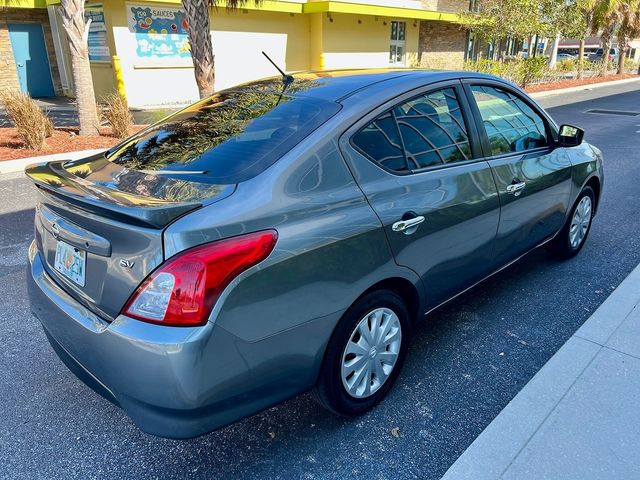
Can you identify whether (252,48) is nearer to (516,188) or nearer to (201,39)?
(201,39)

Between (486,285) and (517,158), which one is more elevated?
(517,158)

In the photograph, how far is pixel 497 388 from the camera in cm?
283

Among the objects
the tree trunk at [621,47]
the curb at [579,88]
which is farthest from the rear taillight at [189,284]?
the tree trunk at [621,47]

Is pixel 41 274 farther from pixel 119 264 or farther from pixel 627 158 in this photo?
pixel 627 158

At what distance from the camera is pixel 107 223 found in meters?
2.00

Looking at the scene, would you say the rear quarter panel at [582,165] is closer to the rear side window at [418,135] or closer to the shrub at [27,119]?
the rear side window at [418,135]

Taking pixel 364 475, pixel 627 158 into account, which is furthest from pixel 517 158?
pixel 627 158

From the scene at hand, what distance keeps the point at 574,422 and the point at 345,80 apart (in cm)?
218

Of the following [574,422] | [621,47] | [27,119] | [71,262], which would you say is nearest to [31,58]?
[27,119]

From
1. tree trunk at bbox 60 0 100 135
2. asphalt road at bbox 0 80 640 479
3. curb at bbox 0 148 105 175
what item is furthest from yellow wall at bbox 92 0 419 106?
asphalt road at bbox 0 80 640 479

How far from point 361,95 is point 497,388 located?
179cm

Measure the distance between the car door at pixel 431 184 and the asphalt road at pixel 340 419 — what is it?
0.47 metres

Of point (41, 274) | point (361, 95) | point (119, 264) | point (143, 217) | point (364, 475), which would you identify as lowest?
point (364, 475)

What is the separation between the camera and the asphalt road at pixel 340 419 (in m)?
2.32
